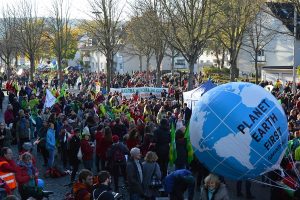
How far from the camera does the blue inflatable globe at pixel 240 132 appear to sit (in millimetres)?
8914

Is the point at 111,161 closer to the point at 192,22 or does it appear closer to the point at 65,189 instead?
the point at 65,189

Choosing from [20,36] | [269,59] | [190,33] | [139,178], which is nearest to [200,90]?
[190,33]

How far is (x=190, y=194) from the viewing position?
10672 mm

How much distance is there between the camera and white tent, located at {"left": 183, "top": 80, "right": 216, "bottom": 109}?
20062mm

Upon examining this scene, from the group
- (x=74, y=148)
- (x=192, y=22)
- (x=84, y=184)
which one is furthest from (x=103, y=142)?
(x=192, y=22)

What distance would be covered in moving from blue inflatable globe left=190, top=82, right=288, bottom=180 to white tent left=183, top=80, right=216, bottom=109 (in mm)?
10301

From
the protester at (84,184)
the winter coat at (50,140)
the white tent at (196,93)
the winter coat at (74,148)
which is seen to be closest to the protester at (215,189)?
the protester at (84,184)

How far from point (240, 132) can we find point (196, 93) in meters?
11.6

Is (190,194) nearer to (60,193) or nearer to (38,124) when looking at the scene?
(60,193)

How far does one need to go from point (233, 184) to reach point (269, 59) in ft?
142

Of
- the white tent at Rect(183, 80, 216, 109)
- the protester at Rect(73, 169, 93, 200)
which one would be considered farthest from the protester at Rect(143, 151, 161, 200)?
the white tent at Rect(183, 80, 216, 109)

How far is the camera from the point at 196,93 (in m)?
20.5

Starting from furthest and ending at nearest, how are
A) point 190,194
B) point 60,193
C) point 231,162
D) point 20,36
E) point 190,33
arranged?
point 20,36
point 190,33
point 60,193
point 190,194
point 231,162

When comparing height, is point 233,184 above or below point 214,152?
below
